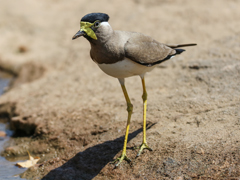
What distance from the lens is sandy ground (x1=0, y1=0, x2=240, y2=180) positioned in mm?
4266

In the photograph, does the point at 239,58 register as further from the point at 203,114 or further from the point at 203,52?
the point at 203,114

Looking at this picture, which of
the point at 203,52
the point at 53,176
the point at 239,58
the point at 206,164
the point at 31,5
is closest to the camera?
the point at 206,164

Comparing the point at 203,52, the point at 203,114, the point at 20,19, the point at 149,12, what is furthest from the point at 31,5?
the point at 203,114

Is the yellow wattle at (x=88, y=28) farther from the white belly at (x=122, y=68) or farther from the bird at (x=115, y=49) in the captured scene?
the white belly at (x=122, y=68)

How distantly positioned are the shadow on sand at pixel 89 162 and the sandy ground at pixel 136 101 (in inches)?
0.6

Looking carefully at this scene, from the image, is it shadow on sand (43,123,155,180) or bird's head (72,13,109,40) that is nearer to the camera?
bird's head (72,13,109,40)

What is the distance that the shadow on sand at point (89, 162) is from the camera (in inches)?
179

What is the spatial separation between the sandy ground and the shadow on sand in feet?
0.05

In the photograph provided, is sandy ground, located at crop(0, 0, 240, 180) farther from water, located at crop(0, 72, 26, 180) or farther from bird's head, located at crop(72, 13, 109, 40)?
bird's head, located at crop(72, 13, 109, 40)

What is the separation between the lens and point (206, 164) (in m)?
3.91

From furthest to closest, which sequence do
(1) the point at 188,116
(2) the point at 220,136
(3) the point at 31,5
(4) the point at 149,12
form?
(3) the point at 31,5, (4) the point at 149,12, (1) the point at 188,116, (2) the point at 220,136

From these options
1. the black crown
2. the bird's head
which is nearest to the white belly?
the bird's head

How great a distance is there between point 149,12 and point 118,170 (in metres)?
6.08

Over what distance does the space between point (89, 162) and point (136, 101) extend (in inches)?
63.6
